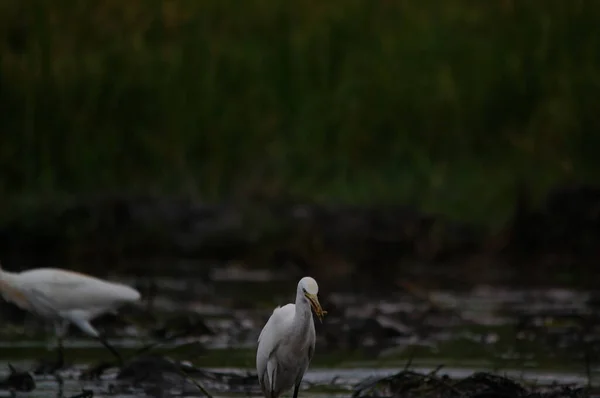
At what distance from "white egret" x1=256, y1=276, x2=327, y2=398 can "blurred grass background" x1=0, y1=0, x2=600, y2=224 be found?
908 cm

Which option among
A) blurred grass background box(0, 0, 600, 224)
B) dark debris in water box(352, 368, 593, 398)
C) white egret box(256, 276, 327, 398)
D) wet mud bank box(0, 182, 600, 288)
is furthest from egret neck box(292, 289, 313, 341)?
blurred grass background box(0, 0, 600, 224)

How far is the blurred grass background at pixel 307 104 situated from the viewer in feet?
61.9

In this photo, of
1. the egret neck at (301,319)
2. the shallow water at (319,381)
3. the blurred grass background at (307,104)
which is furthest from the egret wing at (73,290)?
the blurred grass background at (307,104)

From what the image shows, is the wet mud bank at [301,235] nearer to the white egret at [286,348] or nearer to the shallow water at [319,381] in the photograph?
the shallow water at [319,381]

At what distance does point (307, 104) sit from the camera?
64.5 ft

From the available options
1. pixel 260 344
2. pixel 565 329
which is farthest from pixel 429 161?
pixel 260 344

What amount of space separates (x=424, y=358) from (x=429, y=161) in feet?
24.4

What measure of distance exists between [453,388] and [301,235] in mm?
8604

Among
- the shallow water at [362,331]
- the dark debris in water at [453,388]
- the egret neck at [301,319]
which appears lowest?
the dark debris in water at [453,388]

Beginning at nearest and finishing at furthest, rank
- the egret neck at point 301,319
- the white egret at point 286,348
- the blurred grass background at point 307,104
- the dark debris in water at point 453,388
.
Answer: the egret neck at point 301,319, the white egret at point 286,348, the dark debris in water at point 453,388, the blurred grass background at point 307,104

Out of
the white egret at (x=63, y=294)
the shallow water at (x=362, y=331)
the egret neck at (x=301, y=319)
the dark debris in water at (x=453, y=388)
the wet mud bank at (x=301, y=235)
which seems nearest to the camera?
the egret neck at (x=301, y=319)

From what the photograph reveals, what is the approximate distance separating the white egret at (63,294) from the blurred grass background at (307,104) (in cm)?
600

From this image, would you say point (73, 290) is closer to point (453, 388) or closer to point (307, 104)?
point (453, 388)

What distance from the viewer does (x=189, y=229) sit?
1862 cm
